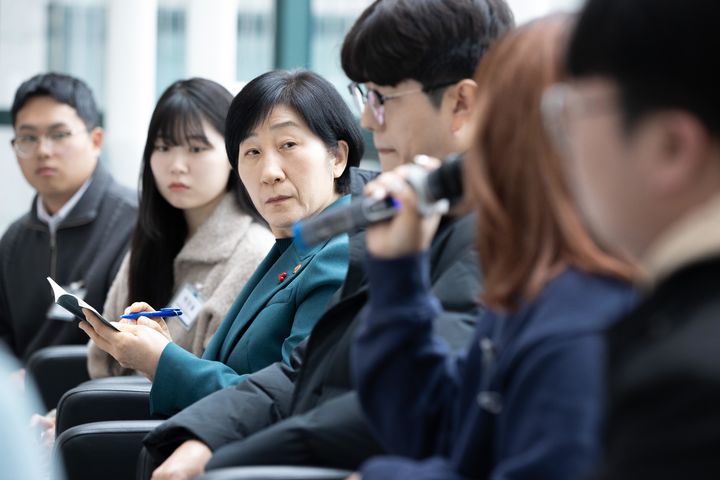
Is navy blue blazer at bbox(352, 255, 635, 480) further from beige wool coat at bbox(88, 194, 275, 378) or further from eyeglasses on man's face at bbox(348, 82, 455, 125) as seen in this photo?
beige wool coat at bbox(88, 194, 275, 378)

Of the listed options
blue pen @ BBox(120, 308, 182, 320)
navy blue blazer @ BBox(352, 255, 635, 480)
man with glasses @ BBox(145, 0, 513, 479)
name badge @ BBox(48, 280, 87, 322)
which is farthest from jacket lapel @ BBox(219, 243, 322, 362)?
name badge @ BBox(48, 280, 87, 322)

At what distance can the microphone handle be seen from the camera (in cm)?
137

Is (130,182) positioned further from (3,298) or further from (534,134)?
(534,134)

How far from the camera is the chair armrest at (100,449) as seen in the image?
2320 mm

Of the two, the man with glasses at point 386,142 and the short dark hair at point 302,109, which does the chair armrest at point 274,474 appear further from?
the short dark hair at point 302,109

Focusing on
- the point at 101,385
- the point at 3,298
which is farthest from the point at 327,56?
the point at 101,385

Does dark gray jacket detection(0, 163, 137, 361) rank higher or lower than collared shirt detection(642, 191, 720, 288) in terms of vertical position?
lower

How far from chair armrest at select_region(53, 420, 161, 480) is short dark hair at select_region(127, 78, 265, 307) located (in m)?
0.77

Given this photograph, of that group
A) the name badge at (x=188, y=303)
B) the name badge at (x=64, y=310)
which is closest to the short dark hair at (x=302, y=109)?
the name badge at (x=188, y=303)

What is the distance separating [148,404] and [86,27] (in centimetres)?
300

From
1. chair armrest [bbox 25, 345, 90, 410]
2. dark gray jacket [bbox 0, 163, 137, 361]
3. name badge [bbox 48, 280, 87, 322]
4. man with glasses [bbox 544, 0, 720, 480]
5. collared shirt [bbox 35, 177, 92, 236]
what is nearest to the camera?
man with glasses [bbox 544, 0, 720, 480]

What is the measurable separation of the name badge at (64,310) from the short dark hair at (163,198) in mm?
566

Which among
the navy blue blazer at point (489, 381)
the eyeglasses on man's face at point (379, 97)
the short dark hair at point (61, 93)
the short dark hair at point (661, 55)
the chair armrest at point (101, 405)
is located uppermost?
the short dark hair at point (661, 55)

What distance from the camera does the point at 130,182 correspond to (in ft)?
16.1
